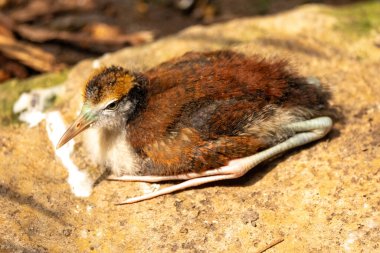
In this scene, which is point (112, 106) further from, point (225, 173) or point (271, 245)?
point (271, 245)

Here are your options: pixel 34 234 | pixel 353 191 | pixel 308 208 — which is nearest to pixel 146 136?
pixel 34 234

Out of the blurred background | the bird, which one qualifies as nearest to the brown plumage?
the bird

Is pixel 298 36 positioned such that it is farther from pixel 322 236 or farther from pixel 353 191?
pixel 322 236

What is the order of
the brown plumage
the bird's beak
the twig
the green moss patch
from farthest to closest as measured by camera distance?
the green moss patch
the bird's beak
the brown plumage
the twig

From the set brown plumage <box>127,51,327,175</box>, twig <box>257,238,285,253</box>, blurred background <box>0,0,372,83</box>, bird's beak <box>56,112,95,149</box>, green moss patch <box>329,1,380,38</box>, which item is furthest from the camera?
blurred background <box>0,0,372,83</box>

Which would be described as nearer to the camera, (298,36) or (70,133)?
(70,133)

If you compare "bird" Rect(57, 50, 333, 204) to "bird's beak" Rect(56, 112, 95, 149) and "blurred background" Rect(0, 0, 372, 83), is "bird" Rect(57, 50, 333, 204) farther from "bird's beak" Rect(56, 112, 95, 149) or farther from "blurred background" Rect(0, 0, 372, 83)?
"blurred background" Rect(0, 0, 372, 83)

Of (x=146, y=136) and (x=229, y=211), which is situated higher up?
(x=146, y=136)
